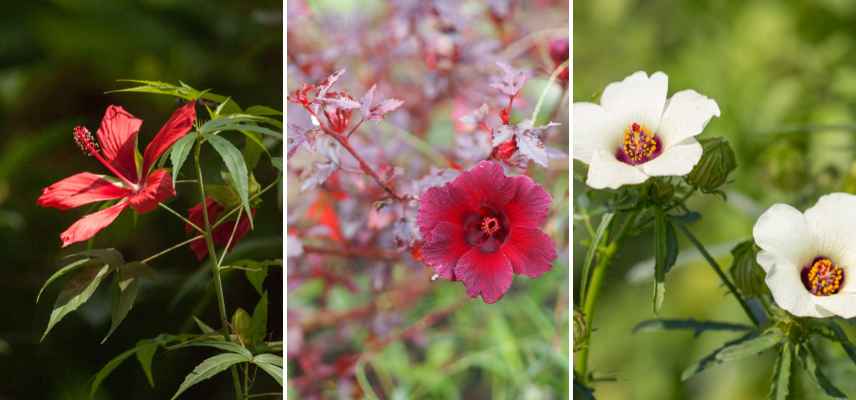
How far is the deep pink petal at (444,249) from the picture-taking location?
27.6 inches

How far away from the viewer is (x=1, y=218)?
1.10m

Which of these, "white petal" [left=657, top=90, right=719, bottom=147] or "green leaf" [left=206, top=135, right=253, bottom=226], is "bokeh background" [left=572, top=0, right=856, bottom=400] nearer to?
"white petal" [left=657, top=90, right=719, bottom=147]

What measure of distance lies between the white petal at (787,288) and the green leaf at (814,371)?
4 cm

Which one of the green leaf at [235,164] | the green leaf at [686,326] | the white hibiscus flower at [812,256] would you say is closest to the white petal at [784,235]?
the white hibiscus flower at [812,256]

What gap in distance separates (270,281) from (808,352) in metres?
0.49

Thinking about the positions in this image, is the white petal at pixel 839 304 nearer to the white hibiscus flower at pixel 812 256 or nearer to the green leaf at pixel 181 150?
the white hibiscus flower at pixel 812 256

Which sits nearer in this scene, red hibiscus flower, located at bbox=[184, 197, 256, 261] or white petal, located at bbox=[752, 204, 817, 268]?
white petal, located at bbox=[752, 204, 817, 268]

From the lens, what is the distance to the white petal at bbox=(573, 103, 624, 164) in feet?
2.30

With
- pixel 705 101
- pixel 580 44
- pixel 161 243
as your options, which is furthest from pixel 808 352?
pixel 580 44

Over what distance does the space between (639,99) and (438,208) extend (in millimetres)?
160

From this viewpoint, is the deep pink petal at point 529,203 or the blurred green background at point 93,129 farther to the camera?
the blurred green background at point 93,129

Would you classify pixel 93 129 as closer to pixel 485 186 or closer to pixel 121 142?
pixel 121 142

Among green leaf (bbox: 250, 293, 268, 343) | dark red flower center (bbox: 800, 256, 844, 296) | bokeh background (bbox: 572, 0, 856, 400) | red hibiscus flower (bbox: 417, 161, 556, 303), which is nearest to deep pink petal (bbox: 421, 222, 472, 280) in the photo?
red hibiscus flower (bbox: 417, 161, 556, 303)

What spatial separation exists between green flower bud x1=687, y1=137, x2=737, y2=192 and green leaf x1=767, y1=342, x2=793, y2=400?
4.6 inches
